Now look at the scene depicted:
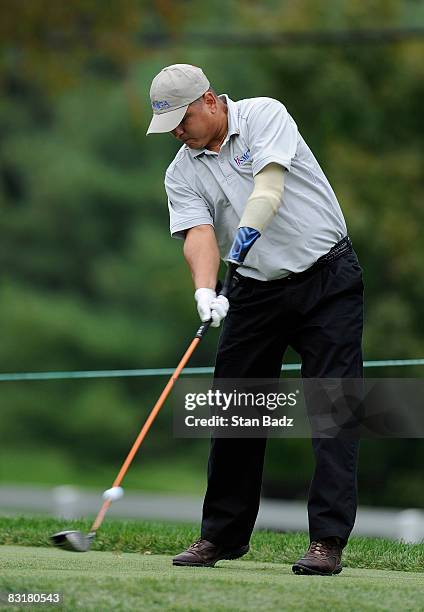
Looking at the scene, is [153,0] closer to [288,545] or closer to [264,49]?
[264,49]

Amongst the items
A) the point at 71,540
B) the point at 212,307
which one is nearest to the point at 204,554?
the point at 71,540

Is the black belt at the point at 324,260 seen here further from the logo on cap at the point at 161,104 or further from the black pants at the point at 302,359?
the logo on cap at the point at 161,104

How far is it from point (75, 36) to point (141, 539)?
11601 mm

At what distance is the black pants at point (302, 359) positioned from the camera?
5.65m

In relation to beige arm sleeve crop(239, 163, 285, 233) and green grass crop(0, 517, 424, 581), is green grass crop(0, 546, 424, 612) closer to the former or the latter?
green grass crop(0, 517, 424, 581)

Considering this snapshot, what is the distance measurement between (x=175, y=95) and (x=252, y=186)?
47cm

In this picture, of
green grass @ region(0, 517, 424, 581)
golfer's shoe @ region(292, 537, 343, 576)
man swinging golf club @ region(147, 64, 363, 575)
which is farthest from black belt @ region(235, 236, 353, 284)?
green grass @ region(0, 517, 424, 581)

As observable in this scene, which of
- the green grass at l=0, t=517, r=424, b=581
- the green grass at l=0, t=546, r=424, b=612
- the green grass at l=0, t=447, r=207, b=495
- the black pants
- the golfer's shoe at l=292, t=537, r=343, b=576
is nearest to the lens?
the green grass at l=0, t=546, r=424, b=612

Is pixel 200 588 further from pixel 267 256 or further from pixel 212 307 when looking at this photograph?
pixel 267 256

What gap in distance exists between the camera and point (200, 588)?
4.72 metres

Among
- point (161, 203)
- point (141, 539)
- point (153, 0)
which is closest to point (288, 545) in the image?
point (141, 539)

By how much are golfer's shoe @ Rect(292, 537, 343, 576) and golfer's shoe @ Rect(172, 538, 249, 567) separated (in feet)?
1.69

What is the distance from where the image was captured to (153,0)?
19656 millimetres

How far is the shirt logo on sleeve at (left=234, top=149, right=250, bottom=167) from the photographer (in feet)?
19.1
